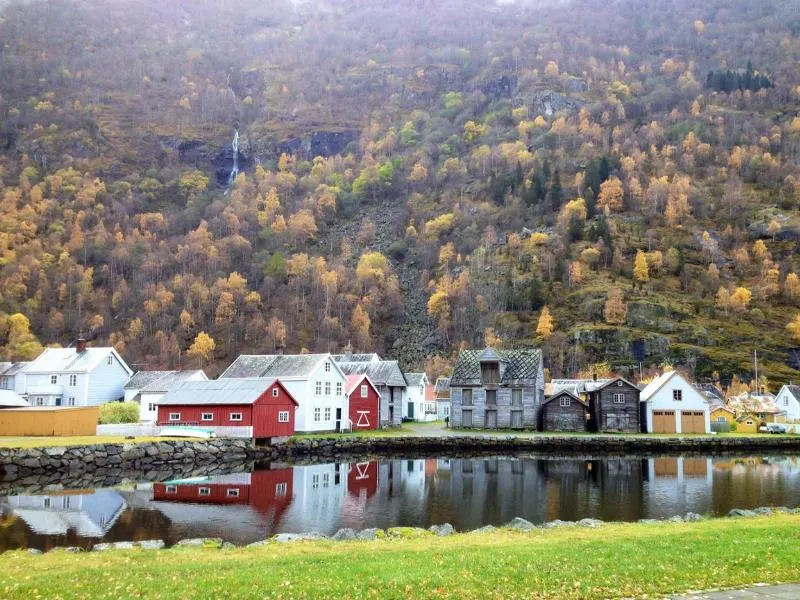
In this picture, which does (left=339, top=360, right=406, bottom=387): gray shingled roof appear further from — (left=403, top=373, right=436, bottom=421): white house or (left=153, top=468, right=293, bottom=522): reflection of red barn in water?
(left=153, top=468, right=293, bottom=522): reflection of red barn in water

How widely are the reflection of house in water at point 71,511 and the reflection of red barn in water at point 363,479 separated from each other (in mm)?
11251

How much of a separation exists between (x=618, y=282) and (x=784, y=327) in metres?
29.1

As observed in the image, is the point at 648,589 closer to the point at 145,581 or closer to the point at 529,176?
the point at 145,581

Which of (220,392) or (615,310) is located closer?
(220,392)

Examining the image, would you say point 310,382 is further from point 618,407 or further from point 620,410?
point 620,410

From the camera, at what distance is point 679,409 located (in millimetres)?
71688

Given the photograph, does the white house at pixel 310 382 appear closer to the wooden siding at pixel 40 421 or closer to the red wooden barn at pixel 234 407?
the red wooden barn at pixel 234 407

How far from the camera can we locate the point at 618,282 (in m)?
136

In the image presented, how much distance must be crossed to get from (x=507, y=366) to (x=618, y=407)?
464 inches

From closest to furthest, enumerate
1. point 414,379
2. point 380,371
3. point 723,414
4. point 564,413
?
point 564,413
point 380,371
point 723,414
point 414,379

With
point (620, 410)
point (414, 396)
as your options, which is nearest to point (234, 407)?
point (414, 396)

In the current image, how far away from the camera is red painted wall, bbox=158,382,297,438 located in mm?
54250

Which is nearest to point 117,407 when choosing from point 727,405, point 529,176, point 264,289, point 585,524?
point 585,524

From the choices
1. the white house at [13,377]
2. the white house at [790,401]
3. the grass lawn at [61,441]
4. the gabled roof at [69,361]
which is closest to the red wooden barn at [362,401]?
the grass lawn at [61,441]
